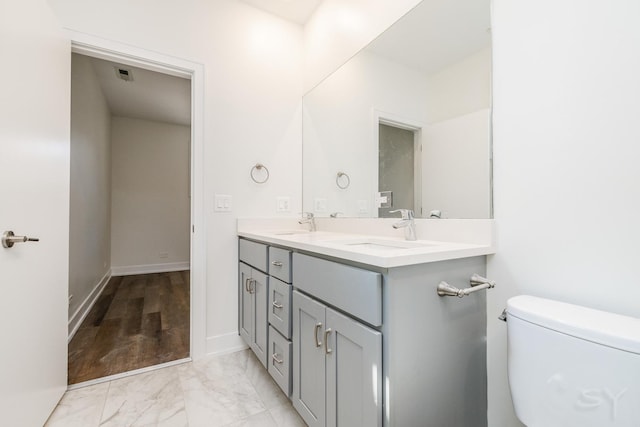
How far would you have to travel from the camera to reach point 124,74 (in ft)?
9.30

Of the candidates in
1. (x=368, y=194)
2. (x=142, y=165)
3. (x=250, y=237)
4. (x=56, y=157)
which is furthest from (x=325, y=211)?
(x=142, y=165)

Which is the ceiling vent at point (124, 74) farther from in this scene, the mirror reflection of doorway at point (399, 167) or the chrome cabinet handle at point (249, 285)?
the mirror reflection of doorway at point (399, 167)

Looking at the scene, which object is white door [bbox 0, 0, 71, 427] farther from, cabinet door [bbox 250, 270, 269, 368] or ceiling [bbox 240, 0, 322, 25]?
ceiling [bbox 240, 0, 322, 25]

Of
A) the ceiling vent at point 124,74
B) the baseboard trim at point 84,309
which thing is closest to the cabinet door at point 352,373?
the baseboard trim at point 84,309

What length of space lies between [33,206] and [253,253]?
97 cm

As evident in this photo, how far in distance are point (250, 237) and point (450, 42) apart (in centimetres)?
143

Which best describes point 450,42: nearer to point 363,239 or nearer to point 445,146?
point 445,146

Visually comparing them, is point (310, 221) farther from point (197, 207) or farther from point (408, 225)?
point (408, 225)

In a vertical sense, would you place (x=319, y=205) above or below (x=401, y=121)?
below

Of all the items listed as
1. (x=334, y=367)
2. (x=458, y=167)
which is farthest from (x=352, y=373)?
(x=458, y=167)

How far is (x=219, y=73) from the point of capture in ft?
6.25

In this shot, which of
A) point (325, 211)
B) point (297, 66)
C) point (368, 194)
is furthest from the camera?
point (297, 66)

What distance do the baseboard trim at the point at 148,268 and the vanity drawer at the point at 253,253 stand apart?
10.4ft

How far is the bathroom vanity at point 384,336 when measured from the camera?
79cm
